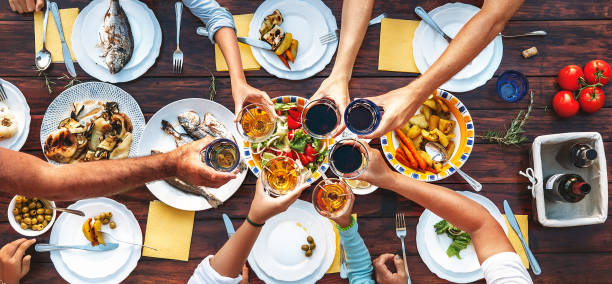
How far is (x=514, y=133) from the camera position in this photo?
6.27 ft

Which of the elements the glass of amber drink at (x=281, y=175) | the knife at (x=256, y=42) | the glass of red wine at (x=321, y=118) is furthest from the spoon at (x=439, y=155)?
the knife at (x=256, y=42)

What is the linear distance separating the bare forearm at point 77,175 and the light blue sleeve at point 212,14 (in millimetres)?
631

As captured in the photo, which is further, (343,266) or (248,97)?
(343,266)

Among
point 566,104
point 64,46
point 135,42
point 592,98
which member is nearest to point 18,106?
point 64,46

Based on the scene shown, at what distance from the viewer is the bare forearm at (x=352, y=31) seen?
5.65 ft

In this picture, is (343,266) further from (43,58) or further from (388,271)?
(43,58)

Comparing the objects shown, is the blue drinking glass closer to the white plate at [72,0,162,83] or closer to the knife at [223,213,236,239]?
the knife at [223,213,236,239]

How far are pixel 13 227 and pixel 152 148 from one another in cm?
74

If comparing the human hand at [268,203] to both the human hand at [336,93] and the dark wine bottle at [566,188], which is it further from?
the dark wine bottle at [566,188]

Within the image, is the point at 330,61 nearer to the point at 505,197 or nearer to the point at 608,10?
the point at 505,197

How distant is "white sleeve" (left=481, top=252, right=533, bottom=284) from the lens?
1570 millimetres

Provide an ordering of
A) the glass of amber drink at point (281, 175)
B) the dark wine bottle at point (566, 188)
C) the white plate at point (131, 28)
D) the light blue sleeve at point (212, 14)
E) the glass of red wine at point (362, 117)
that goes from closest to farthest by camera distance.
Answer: the glass of red wine at point (362, 117) < the glass of amber drink at point (281, 175) < the dark wine bottle at point (566, 188) < the light blue sleeve at point (212, 14) < the white plate at point (131, 28)

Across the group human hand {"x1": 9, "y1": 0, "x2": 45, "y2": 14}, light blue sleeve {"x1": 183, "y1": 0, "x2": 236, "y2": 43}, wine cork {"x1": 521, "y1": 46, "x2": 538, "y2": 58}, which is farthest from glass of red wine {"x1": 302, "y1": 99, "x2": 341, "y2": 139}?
human hand {"x1": 9, "y1": 0, "x2": 45, "y2": 14}

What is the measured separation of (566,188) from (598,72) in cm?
59
